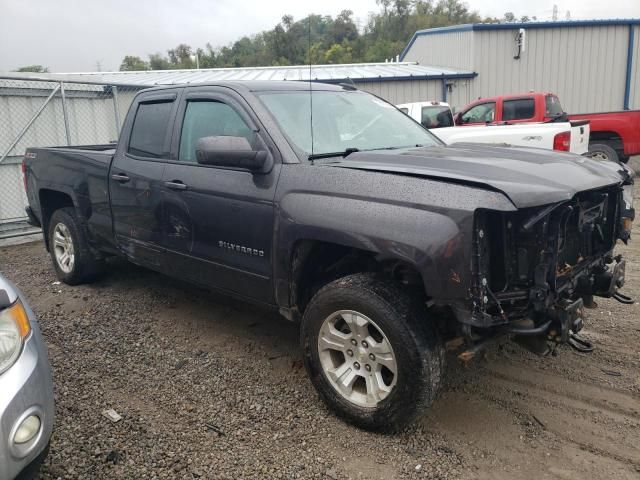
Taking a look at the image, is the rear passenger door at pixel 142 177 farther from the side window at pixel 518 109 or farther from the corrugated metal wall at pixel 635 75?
the corrugated metal wall at pixel 635 75

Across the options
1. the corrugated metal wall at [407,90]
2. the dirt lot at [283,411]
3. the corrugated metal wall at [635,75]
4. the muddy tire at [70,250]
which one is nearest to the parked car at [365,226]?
the dirt lot at [283,411]

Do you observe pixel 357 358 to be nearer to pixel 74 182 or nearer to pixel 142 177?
pixel 142 177

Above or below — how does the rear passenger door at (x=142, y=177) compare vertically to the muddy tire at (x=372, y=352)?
above

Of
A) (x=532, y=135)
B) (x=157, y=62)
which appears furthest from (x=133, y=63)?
(x=532, y=135)

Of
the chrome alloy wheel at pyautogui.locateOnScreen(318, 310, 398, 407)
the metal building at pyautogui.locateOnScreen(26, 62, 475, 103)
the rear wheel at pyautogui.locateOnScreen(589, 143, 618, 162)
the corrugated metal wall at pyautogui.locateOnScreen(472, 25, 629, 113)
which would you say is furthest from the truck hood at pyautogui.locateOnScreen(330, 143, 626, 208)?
the corrugated metal wall at pyautogui.locateOnScreen(472, 25, 629, 113)

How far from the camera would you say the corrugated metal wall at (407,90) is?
702 inches

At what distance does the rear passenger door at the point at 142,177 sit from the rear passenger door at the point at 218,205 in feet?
0.44

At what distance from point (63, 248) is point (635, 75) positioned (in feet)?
62.4

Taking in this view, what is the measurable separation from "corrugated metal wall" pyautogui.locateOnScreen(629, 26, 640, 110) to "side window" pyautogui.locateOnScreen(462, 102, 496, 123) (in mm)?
9837

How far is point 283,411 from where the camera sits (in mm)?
3211

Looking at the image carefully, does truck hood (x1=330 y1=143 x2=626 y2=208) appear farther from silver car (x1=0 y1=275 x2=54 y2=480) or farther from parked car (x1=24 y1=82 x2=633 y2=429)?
silver car (x1=0 y1=275 x2=54 y2=480)

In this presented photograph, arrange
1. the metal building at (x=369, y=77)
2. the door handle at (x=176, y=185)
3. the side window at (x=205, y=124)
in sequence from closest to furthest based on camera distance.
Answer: the side window at (x=205, y=124)
the door handle at (x=176, y=185)
the metal building at (x=369, y=77)

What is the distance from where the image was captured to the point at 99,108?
33.3 ft

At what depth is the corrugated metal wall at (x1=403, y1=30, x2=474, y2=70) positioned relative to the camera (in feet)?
61.6
